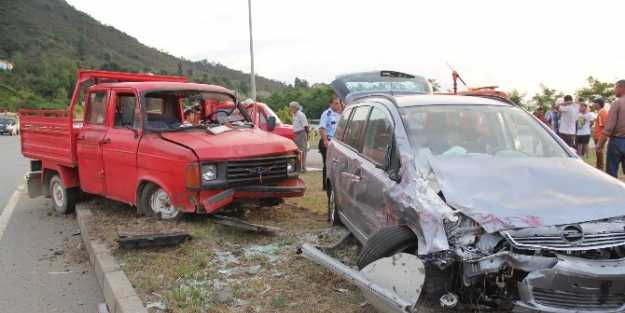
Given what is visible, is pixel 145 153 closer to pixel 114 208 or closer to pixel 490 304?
pixel 114 208

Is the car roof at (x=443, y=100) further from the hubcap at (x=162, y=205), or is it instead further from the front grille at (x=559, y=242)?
→ the hubcap at (x=162, y=205)

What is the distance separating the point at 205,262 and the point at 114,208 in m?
3.65

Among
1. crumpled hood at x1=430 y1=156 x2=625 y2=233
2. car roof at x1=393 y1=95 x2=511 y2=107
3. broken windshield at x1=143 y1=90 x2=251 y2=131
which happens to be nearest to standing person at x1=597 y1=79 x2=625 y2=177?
car roof at x1=393 y1=95 x2=511 y2=107

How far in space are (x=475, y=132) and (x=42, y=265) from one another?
4.75m

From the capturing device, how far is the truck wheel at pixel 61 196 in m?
8.37

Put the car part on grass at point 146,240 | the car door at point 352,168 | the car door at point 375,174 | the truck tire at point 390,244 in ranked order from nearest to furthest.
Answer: the truck tire at point 390,244 < the car door at point 375,174 < the car door at point 352,168 < the car part on grass at point 146,240

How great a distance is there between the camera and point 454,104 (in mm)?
5043

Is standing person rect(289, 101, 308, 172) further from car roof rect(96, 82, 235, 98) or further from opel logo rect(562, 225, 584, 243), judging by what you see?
opel logo rect(562, 225, 584, 243)

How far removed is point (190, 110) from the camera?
8148 millimetres

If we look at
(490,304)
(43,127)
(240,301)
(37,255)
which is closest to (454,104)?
(490,304)

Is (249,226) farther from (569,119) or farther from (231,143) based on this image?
(569,119)

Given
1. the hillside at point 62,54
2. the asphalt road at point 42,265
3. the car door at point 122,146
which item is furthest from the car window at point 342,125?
the hillside at point 62,54

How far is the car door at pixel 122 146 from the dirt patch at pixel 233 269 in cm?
42

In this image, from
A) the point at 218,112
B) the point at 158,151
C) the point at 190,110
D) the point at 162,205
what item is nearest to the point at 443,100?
the point at 158,151
